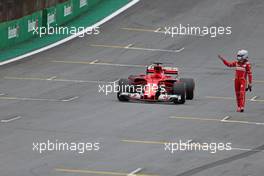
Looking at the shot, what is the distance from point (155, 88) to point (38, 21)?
1581cm

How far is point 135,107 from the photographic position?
32312 millimetres

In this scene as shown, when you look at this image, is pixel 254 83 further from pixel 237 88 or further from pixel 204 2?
pixel 204 2

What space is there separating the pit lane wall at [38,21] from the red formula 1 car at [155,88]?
12.2 meters

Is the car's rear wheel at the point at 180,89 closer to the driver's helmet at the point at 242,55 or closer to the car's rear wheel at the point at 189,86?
the car's rear wheel at the point at 189,86

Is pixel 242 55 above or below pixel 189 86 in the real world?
above

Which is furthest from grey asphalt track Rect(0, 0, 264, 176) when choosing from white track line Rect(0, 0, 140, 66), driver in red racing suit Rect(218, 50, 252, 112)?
driver in red racing suit Rect(218, 50, 252, 112)

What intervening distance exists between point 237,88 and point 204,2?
23.2 meters

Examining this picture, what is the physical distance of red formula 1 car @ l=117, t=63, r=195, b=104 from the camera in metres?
32.8

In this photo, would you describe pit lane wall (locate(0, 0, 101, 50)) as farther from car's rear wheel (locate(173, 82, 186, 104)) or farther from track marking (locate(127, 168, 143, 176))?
track marking (locate(127, 168, 143, 176))

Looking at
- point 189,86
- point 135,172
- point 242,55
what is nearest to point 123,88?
point 189,86

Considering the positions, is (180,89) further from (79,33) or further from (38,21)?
(79,33)

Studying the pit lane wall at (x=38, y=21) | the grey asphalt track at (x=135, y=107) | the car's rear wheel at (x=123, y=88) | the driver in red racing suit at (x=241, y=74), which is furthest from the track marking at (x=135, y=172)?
the pit lane wall at (x=38, y=21)

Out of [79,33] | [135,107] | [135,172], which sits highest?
[79,33]

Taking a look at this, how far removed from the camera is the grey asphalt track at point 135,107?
2436cm
